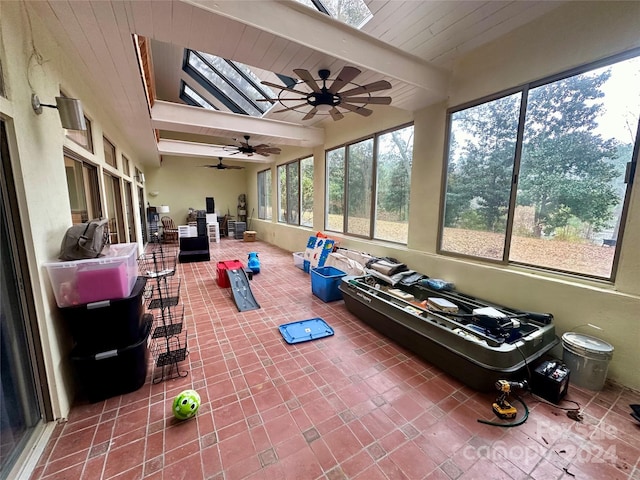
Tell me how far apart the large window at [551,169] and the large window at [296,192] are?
4040 mm

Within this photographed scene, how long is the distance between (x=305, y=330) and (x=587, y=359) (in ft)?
8.34

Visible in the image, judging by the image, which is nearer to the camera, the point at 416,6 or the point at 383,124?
the point at 416,6

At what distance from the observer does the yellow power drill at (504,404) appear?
5.97 feet

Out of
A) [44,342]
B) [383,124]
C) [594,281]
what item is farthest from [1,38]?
[594,281]

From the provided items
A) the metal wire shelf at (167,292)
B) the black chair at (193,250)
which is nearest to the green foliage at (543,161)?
the metal wire shelf at (167,292)

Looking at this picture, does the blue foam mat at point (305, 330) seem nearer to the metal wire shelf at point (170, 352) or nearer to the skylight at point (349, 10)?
the metal wire shelf at point (170, 352)

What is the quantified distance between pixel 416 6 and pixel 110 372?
407cm

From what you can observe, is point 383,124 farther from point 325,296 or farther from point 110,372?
point 110,372

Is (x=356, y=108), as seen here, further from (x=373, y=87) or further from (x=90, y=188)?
(x=90, y=188)

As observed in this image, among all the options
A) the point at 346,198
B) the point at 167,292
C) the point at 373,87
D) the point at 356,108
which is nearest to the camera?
the point at 373,87

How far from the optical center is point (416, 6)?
7.84ft

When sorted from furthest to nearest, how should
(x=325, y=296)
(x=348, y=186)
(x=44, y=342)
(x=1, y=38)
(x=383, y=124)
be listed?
(x=348, y=186)
(x=383, y=124)
(x=325, y=296)
(x=44, y=342)
(x=1, y=38)

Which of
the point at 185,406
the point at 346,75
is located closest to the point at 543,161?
the point at 346,75

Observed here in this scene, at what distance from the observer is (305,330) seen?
300cm
